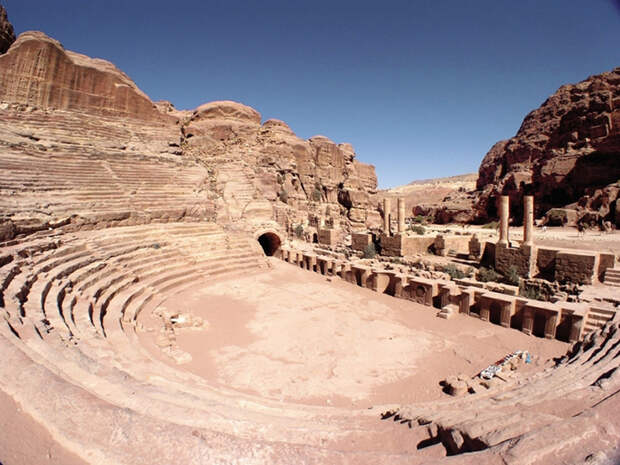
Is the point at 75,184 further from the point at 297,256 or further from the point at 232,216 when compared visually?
the point at 297,256

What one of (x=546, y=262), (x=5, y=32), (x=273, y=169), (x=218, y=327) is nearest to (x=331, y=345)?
(x=218, y=327)

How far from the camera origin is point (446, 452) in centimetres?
280

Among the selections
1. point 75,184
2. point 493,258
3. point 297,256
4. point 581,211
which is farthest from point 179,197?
point 581,211

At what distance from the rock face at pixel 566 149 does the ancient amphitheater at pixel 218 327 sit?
19553mm

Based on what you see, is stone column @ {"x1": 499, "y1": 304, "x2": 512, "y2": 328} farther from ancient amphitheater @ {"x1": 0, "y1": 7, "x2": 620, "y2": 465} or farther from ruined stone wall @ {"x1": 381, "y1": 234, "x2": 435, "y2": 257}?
ruined stone wall @ {"x1": 381, "y1": 234, "x2": 435, "y2": 257}

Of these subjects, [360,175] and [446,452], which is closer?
[446,452]

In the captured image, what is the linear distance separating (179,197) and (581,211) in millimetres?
29725

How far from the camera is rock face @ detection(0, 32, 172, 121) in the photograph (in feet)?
60.9

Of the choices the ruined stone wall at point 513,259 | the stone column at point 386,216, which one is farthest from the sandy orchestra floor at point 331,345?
the stone column at point 386,216

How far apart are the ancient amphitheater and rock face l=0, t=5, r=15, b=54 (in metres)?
0.28

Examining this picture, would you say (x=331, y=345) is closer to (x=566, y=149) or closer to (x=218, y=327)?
(x=218, y=327)

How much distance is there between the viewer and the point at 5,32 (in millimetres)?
20422

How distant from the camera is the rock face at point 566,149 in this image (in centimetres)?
2886

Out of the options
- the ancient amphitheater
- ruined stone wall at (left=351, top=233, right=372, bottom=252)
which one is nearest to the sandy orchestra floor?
the ancient amphitheater
